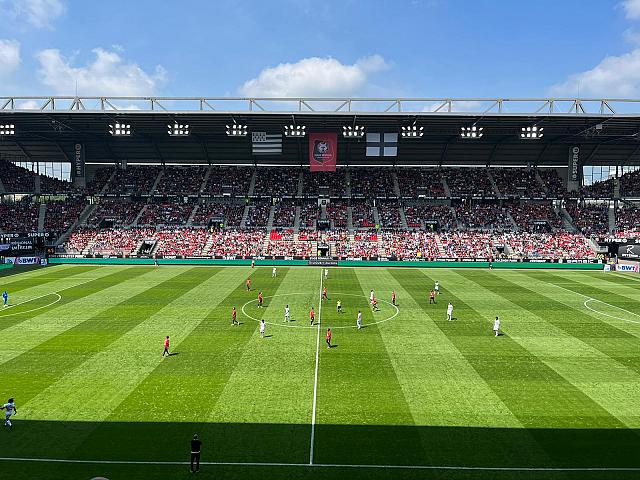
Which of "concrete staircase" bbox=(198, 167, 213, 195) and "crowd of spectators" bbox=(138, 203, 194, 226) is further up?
"concrete staircase" bbox=(198, 167, 213, 195)

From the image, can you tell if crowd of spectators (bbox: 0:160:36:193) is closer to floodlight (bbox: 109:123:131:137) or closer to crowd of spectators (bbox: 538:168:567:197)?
floodlight (bbox: 109:123:131:137)

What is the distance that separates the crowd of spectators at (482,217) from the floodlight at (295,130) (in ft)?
99.0

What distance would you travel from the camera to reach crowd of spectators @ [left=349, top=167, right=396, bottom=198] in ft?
257

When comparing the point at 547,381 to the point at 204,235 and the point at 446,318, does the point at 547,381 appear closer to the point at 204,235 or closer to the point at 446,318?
the point at 446,318

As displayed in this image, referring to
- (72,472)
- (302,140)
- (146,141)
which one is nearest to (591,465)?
(72,472)

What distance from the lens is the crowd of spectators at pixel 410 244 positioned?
65.3 metres

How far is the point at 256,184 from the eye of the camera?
263 feet

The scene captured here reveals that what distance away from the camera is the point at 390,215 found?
75125mm

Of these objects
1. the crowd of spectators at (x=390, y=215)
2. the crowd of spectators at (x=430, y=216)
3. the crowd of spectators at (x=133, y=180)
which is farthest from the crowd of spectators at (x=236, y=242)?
the crowd of spectators at (x=430, y=216)

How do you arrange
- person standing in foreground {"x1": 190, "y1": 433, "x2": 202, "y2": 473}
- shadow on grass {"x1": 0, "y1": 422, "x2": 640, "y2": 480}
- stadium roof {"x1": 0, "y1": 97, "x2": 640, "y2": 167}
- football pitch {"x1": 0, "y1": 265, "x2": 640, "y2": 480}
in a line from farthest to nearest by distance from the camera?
stadium roof {"x1": 0, "y1": 97, "x2": 640, "y2": 167} → football pitch {"x1": 0, "y1": 265, "x2": 640, "y2": 480} → shadow on grass {"x1": 0, "y1": 422, "x2": 640, "y2": 480} → person standing in foreground {"x1": 190, "y1": 433, "x2": 202, "y2": 473}

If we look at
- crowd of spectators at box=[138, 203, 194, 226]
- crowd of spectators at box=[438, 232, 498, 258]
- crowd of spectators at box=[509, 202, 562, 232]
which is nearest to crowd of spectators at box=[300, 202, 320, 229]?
crowd of spectators at box=[138, 203, 194, 226]

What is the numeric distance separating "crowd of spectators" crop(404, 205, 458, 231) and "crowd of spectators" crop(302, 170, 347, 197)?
12.3m

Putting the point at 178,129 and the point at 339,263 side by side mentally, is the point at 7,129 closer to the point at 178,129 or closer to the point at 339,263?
the point at 178,129

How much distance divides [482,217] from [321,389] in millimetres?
61847
